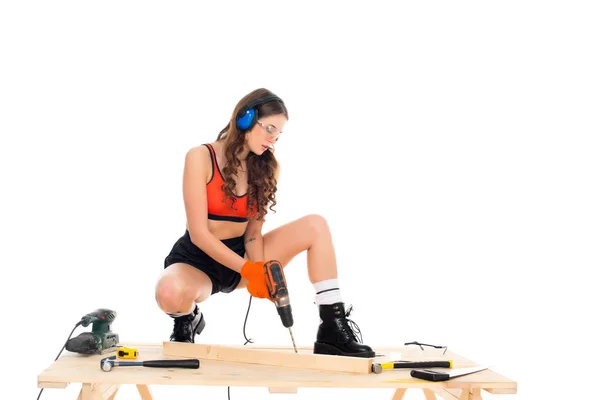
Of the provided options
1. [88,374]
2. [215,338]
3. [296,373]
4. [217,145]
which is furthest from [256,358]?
[215,338]

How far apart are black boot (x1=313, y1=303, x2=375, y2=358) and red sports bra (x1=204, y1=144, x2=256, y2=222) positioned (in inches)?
24.4

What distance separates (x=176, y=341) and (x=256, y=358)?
0.50m

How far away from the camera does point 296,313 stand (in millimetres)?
4168

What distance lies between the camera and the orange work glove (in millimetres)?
2793

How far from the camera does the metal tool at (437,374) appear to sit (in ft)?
7.98

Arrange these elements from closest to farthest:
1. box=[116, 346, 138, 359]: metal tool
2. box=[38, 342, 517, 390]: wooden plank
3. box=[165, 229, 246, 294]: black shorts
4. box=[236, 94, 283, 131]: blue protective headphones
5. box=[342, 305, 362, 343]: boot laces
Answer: box=[38, 342, 517, 390]: wooden plank, box=[116, 346, 138, 359]: metal tool, box=[342, 305, 362, 343]: boot laces, box=[236, 94, 283, 131]: blue protective headphones, box=[165, 229, 246, 294]: black shorts

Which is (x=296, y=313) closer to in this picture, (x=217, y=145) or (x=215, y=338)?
(x=215, y=338)

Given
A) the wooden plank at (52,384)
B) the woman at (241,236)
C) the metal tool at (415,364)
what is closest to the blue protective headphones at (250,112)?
the woman at (241,236)

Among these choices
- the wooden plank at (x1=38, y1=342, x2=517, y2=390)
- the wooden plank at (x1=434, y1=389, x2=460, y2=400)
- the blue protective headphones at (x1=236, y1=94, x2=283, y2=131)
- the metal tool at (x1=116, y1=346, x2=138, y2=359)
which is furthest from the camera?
the blue protective headphones at (x1=236, y1=94, x2=283, y2=131)

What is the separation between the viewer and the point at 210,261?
3.22 metres

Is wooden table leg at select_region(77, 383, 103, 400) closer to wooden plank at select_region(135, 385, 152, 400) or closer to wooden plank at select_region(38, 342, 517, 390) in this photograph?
wooden plank at select_region(38, 342, 517, 390)

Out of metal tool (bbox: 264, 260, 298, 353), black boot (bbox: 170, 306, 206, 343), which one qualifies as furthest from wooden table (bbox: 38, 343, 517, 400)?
black boot (bbox: 170, 306, 206, 343)

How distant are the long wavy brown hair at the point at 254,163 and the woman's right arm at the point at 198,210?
5.9 inches

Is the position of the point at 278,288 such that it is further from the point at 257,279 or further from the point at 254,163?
the point at 254,163
